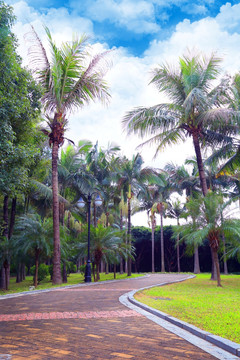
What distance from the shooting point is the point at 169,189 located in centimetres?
3834

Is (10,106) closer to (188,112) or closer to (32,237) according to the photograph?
(32,237)

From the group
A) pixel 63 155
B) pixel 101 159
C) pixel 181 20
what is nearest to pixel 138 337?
pixel 181 20

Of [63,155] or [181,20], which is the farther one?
[63,155]

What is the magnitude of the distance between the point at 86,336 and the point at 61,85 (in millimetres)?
15900

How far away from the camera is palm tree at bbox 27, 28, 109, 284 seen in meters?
18.0

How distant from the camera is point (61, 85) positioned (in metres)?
19.0

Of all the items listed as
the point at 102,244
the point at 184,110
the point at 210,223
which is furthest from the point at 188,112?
the point at 102,244

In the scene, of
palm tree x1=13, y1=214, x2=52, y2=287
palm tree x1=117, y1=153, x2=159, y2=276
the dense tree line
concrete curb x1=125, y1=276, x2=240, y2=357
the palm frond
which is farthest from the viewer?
palm tree x1=117, y1=153, x2=159, y2=276

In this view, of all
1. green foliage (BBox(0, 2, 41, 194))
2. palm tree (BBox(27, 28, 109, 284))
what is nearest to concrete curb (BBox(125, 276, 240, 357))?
green foliage (BBox(0, 2, 41, 194))

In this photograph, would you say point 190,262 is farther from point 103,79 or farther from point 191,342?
point 191,342

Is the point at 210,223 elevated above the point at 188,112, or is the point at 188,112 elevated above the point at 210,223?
the point at 188,112

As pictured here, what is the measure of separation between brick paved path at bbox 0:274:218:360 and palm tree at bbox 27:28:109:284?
1047 cm

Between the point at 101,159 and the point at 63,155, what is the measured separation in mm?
5100

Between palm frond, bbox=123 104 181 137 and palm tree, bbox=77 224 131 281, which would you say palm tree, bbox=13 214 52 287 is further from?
palm frond, bbox=123 104 181 137
